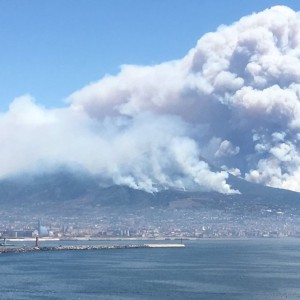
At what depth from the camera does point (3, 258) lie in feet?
511

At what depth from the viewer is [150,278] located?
110 metres

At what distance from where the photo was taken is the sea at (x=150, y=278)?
298 feet

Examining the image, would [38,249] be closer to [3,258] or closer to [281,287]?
[3,258]

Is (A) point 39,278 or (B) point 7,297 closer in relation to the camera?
(B) point 7,297

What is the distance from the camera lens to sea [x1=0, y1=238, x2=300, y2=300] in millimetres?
90812

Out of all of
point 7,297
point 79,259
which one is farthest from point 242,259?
point 7,297

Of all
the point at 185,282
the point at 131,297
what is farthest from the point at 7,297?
the point at 185,282

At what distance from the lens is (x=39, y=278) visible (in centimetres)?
10900

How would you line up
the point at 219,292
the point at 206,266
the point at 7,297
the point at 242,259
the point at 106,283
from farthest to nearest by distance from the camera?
the point at 242,259 < the point at 206,266 < the point at 106,283 < the point at 219,292 < the point at 7,297

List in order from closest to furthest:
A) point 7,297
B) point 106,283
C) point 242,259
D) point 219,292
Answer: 1. point 7,297
2. point 219,292
3. point 106,283
4. point 242,259

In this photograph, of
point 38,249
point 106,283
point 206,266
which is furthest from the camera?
point 38,249

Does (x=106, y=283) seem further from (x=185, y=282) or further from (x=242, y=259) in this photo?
(x=242, y=259)

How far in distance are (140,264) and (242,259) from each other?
84.8 ft

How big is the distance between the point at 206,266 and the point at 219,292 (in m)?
40.7
